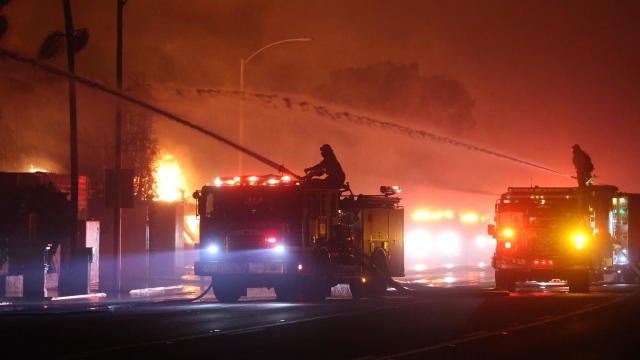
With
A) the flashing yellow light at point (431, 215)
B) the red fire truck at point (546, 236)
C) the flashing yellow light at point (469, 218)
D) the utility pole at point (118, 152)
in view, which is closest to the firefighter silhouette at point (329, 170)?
the red fire truck at point (546, 236)

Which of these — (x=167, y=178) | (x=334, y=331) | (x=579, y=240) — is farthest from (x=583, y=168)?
(x=167, y=178)

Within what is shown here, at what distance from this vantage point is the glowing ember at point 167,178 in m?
62.0

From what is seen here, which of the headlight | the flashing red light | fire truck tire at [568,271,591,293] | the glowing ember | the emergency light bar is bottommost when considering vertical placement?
fire truck tire at [568,271,591,293]

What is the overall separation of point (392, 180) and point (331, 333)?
58.6m

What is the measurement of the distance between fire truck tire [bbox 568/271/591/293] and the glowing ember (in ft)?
121

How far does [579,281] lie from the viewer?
90.5 feet

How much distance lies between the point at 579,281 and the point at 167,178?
39.1m

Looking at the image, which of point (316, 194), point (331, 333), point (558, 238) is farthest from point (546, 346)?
point (558, 238)

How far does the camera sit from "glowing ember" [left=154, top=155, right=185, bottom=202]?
6203cm

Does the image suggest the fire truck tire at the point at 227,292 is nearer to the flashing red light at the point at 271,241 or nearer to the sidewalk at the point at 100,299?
the sidewalk at the point at 100,299

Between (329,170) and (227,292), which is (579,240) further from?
(227,292)

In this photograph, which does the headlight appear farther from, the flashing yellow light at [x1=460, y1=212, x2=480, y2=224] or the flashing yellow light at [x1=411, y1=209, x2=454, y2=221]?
the flashing yellow light at [x1=460, y1=212, x2=480, y2=224]

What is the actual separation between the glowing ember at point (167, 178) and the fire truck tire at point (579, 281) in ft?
121

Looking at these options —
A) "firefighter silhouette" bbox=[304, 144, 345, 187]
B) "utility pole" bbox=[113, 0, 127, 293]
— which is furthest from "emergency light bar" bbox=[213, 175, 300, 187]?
"utility pole" bbox=[113, 0, 127, 293]
